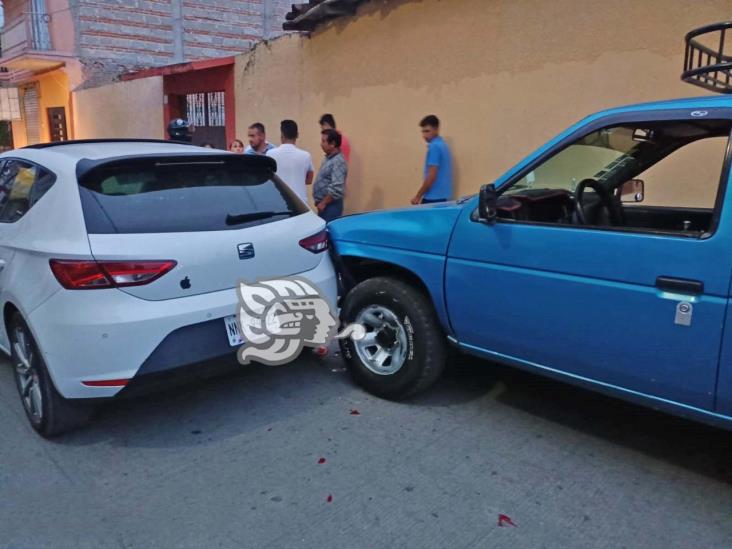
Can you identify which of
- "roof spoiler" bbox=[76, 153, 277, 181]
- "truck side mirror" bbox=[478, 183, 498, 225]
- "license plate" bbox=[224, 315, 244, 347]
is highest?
"roof spoiler" bbox=[76, 153, 277, 181]

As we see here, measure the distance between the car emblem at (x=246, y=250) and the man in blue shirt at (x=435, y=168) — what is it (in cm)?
342

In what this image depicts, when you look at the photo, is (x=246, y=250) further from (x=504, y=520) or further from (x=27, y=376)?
(x=504, y=520)

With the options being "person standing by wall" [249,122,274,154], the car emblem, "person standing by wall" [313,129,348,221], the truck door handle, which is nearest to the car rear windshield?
the car emblem

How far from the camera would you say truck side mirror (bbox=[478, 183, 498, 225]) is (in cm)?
317

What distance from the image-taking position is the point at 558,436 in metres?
3.38

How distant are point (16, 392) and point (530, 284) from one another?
335 centimetres

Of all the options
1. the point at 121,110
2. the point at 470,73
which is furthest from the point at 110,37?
the point at 470,73

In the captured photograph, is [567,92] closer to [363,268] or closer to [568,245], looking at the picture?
[363,268]

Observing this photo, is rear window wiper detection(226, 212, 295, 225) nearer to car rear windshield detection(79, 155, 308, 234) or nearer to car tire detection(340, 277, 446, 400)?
car rear windshield detection(79, 155, 308, 234)

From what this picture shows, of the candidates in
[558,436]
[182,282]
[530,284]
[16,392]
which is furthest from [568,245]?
[16,392]

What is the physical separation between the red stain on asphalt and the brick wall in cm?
1685

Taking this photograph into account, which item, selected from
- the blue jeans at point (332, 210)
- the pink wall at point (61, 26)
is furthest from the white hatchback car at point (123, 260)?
the pink wall at point (61, 26)

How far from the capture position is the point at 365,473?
3002 mm

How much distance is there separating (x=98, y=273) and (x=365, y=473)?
1631 millimetres
